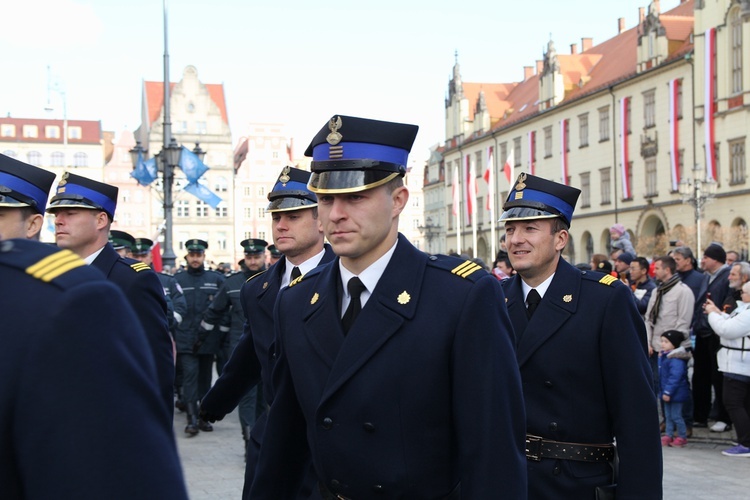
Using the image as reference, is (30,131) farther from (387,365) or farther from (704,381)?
Answer: (387,365)

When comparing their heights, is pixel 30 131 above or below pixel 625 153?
above

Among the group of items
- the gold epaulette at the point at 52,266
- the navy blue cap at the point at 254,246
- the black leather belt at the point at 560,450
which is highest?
the navy blue cap at the point at 254,246

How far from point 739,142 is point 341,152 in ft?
144

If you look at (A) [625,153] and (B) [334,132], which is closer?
(B) [334,132]

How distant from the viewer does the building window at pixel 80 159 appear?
310 ft

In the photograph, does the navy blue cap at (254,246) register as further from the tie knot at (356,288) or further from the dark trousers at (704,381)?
the tie knot at (356,288)

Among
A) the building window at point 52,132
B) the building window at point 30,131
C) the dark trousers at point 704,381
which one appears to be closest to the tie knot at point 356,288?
the dark trousers at point 704,381

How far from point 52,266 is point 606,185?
2284 inches

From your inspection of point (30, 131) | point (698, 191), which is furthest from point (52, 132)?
point (698, 191)

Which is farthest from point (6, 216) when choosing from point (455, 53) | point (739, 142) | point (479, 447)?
point (455, 53)

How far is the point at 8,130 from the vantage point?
9525 cm

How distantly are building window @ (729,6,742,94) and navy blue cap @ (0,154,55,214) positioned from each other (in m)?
43.6

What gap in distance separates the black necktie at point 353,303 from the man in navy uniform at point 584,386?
1497 mm

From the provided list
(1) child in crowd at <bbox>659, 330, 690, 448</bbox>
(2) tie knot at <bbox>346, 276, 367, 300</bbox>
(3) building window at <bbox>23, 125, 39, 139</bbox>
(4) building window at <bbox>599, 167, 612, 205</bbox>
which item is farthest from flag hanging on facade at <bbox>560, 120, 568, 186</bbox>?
(2) tie knot at <bbox>346, 276, 367, 300</bbox>
